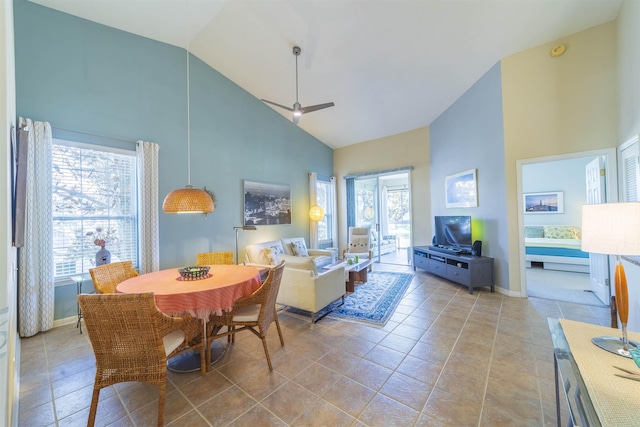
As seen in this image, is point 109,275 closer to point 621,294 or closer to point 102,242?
point 102,242

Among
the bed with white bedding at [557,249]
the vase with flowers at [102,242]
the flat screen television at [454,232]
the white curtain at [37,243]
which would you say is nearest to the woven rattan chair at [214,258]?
the vase with flowers at [102,242]

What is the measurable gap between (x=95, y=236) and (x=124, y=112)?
1.80 metres

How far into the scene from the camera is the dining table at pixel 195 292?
1898 mm

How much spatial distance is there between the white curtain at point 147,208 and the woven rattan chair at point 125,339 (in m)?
2.34

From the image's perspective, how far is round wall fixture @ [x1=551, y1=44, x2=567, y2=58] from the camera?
339cm

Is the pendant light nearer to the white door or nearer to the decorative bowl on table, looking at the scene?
the decorative bowl on table

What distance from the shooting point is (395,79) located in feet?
14.0

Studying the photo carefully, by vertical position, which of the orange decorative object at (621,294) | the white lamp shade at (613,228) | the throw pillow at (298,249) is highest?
the white lamp shade at (613,228)

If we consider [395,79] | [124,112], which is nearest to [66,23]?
[124,112]

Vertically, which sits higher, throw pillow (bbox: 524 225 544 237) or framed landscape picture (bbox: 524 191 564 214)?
framed landscape picture (bbox: 524 191 564 214)

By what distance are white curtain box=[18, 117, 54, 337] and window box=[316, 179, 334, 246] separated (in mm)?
5051

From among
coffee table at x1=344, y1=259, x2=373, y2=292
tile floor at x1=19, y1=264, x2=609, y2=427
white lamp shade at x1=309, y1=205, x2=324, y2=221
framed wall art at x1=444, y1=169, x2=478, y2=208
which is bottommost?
tile floor at x1=19, y1=264, x2=609, y2=427

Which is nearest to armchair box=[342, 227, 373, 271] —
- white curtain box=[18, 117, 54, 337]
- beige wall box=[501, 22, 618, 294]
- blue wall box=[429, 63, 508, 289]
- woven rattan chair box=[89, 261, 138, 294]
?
blue wall box=[429, 63, 508, 289]

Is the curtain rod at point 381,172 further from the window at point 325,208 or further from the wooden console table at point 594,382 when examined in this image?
the wooden console table at point 594,382
